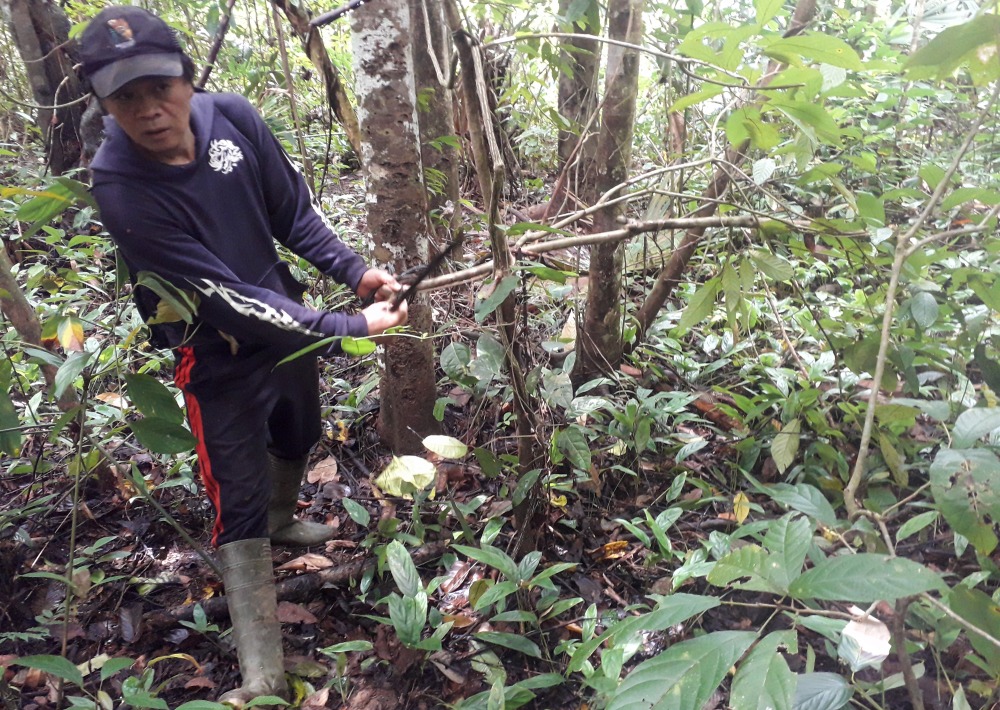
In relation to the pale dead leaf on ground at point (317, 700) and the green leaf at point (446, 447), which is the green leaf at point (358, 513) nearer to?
the pale dead leaf on ground at point (317, 700)

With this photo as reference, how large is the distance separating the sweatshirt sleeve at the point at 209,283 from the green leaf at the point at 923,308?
5.06 ft

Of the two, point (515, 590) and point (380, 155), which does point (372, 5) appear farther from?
point (515, 590)

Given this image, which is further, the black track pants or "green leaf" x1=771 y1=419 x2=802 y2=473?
"green leaf" x1=771 y1=419 x2=802 y2=473

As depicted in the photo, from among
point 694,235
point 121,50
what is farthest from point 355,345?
point 694,235

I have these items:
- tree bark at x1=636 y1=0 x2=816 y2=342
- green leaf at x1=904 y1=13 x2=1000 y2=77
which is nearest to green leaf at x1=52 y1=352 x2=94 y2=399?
green leaf at x1=904 y1=13 x2=1000 y2=77

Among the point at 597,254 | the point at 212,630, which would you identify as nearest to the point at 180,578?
the point at 212,630

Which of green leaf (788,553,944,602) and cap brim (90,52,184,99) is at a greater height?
cap brim (90,52,184,99)

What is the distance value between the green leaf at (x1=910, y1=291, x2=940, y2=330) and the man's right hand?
144cm

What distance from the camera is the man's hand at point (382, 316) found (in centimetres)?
173

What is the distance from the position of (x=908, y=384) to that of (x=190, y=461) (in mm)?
2736

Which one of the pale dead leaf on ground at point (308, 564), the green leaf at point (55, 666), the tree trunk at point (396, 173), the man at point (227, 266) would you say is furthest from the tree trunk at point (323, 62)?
the green leaf at point (55, 666)

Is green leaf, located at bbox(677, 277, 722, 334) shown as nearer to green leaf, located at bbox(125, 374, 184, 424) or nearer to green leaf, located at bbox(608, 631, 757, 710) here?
green leaf, located at bbox(608, 631, 757, 710)

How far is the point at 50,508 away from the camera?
2381 millimetres

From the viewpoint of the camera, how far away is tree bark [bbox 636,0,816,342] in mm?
2590
